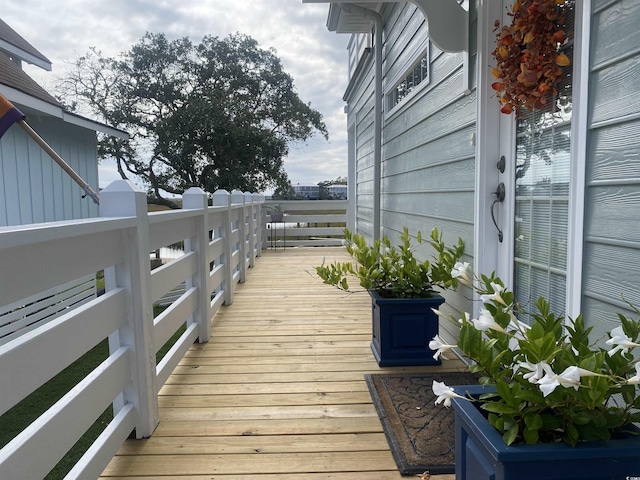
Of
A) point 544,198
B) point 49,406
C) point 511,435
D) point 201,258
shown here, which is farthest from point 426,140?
point 49,406

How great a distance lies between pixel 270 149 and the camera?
39.2 feet

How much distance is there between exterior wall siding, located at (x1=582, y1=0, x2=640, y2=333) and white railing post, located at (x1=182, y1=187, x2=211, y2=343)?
2.22 m

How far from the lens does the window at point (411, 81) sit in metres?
3.47

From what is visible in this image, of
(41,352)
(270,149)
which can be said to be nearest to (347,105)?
(270,149)

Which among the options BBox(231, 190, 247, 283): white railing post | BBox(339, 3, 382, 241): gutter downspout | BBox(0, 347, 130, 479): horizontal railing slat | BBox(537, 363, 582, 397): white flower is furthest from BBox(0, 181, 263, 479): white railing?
BBox(339, 3, 382, 241): gutter downspout

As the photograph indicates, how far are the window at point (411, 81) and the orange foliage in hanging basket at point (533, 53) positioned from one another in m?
1.43

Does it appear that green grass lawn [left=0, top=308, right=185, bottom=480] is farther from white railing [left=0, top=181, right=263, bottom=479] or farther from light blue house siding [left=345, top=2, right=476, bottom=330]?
light blue house siding [left=345, top=2, right=476, bottom=330]

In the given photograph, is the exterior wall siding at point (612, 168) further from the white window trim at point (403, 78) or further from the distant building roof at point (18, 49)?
the distant building roof at point (18, 49)

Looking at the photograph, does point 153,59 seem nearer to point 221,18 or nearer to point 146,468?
point 221,18

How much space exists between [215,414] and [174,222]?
103 centimetres

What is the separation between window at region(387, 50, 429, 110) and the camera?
347 centimetres

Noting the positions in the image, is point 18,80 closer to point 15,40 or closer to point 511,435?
point 15,40

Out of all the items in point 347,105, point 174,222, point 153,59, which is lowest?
point 174,222

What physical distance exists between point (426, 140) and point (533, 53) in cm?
161
